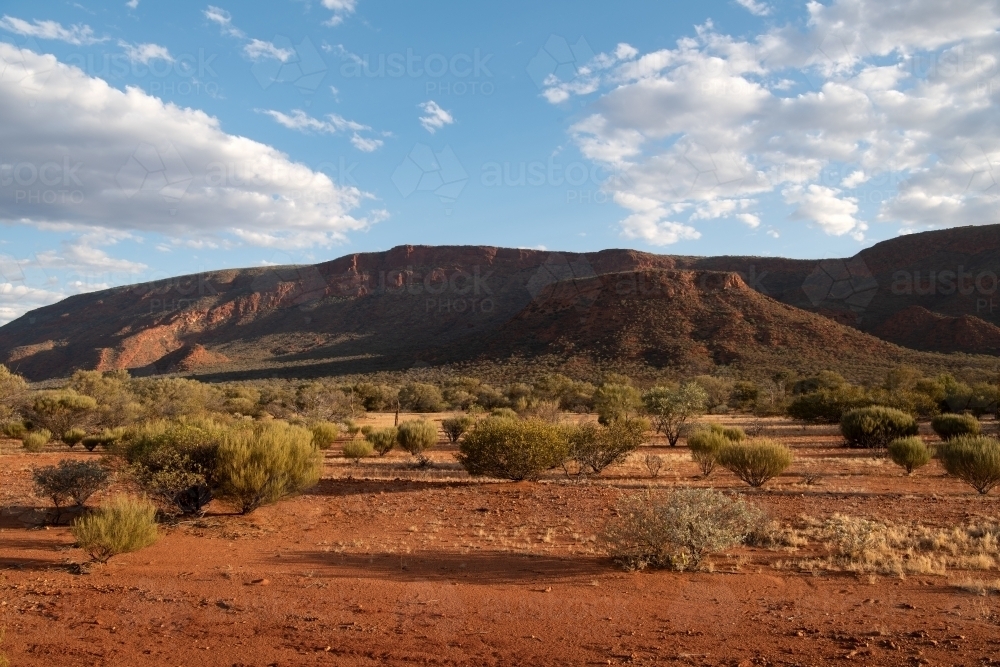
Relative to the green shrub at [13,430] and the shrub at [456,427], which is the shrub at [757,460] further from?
the green shrub at [13,430]

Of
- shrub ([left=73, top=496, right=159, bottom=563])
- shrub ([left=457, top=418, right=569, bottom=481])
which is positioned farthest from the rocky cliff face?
shrub ([left=73, top=496, right=159, bottom=563])

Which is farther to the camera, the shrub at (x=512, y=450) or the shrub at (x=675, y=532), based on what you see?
the shrub at (x=512, y=450)

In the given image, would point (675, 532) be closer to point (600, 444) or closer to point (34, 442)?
point (600, 444)

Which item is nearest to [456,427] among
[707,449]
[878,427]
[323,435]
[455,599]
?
[323,435]

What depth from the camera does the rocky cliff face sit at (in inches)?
2562

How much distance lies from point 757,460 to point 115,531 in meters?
12.6

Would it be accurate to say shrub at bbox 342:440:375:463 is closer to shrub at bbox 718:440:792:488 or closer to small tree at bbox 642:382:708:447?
shrub at bbox 718:440:792:488

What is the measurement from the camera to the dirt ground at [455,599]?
18.6ft

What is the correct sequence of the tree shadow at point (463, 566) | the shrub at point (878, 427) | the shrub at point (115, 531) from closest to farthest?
1. the tree shadow at point (463, 566)
2. the shrub at point (115, 531)
3. the shrub at point (878, 427)

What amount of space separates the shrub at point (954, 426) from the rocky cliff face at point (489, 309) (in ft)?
105

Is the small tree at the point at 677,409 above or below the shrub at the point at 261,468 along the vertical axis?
below

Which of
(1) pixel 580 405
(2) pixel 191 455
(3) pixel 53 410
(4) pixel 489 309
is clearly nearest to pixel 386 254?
(4) pixel 489 309

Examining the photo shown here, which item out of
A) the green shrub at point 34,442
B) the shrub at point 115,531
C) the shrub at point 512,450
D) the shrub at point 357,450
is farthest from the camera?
the green shrub at point 34,442

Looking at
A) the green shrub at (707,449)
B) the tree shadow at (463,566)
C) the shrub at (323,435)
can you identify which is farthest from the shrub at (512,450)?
the shrub at (323,435)
